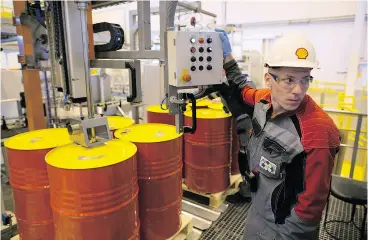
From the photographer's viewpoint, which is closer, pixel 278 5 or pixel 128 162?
pixel 128 162

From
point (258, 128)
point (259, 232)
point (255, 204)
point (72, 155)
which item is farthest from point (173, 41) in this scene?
point (259, 232)

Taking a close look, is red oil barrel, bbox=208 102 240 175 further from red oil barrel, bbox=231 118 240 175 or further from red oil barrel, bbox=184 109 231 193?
red oil barrel, bbox=184 109 231 193

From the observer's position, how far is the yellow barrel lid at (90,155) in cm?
155

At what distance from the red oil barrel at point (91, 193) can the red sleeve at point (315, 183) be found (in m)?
1.03

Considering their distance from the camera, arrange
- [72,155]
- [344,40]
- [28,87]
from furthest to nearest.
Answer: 1. [344,40]
2. [28,87]
3. [72,155]

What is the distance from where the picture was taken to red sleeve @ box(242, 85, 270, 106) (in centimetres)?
200

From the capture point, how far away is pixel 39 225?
1922 millimetres

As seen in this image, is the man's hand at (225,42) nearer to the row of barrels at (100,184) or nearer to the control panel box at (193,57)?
the control panel box at (193,57)

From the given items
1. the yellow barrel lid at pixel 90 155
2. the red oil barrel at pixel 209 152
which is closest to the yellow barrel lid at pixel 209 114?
the red oil barrel at pixel 209 152

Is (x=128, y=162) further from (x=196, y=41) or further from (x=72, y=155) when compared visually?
(x=196, y=41)

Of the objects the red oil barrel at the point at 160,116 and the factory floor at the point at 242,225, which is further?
the red oil barrel at the point at 160,116

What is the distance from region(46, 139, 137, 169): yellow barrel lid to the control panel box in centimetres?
57

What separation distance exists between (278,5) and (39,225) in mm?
7585

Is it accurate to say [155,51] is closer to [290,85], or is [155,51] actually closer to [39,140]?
[290,85]
